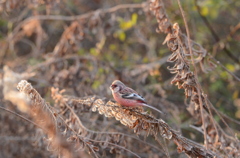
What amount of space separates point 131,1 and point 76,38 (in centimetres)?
352

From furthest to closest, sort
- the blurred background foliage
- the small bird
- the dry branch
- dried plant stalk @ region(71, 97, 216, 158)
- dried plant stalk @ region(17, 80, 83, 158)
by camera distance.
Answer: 1. the blurred background foliage
2. the small bird
3. dried plant stalk @ region(71, 97, 216, 158)
4. the dry branch
5. dried plant stalk @ region(17, 80, 83, 158)

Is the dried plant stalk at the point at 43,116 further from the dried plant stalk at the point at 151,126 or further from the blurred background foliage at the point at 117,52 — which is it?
the blurred background foliage at the point at 117,52

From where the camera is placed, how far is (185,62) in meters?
3.10

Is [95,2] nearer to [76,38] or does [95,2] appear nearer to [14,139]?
[76,38]

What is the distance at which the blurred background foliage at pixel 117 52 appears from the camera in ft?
18.6

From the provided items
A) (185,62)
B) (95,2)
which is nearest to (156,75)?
(185,62)

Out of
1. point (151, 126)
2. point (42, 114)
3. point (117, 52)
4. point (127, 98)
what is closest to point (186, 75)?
point (151, 126)

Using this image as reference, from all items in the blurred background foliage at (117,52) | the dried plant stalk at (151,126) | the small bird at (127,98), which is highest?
the blurred background foliage at (117,52)

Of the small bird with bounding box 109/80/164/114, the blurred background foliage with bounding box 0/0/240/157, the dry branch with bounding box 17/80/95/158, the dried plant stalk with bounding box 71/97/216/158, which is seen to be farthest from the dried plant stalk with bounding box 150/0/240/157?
the dry branch with bounding box 17/80/95/158

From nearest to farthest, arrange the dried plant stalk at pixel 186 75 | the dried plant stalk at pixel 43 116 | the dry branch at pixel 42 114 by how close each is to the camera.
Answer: the dried plant stalk at pixel 43 116, the dry branch at pixel 42 114, the dried plant stalk at pixel 186 75

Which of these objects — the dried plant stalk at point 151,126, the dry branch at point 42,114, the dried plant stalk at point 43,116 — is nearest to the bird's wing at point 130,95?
the dried plant stalk at point 151,126

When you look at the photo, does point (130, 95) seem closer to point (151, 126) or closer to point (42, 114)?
point (151, 126)

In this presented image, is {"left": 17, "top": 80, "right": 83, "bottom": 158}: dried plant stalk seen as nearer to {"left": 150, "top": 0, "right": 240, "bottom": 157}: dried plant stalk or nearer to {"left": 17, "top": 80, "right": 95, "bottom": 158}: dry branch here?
{"left": 17, "top": 80, "right": 95, "bottom": 158}: dry branch

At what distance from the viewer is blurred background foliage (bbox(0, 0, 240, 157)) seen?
567 cm
